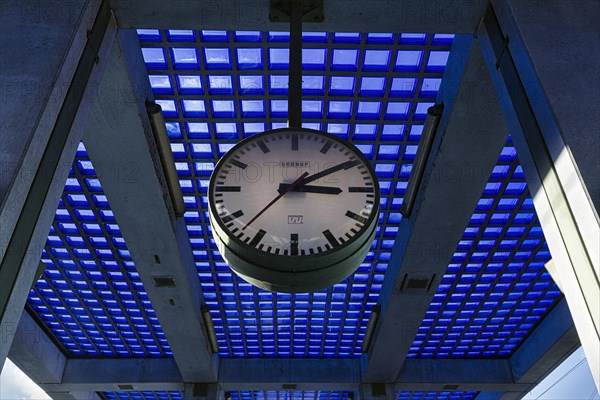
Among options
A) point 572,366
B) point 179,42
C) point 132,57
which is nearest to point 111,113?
point 132,57

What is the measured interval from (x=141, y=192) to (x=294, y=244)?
5997 millimetres

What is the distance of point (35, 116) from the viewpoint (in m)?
4.21

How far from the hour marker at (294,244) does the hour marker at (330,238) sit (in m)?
0.19

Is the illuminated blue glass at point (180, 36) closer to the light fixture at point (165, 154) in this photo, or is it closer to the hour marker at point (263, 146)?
the light fixture at point (165, 154)

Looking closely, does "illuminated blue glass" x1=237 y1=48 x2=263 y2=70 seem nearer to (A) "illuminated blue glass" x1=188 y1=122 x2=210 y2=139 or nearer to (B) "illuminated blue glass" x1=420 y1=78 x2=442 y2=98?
(A) "illuminated blue glass" x1=188 y1=122 x2=210 y2=139

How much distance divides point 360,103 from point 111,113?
3.60 m

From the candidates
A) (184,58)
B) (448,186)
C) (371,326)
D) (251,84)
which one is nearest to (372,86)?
(251,84)

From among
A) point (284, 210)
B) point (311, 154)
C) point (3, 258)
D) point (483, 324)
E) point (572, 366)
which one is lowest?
point (3, 258)

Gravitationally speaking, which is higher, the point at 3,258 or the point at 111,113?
the point at 111,113

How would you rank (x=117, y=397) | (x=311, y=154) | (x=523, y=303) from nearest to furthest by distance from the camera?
(x=311, y=154) < (x=523, y=303) < (x=117, y=397)

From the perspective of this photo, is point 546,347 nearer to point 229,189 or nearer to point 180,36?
point 180,36

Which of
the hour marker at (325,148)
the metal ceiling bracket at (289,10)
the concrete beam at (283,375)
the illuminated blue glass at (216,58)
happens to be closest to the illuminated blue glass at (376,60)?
the illuminated blue glass at (216,58)

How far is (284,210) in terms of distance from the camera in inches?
156

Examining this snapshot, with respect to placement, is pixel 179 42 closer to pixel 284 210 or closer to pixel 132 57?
pixel 132 57
